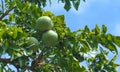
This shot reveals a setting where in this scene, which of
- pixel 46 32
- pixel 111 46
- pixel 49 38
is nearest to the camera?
pixel 49 38

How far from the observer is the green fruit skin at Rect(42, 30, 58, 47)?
18.9ft

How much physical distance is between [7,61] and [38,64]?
0.43m

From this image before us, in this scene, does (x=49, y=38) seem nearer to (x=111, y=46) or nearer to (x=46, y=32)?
(x=46, y=32)

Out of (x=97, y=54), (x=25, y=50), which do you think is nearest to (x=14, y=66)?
(x=25, y=50)

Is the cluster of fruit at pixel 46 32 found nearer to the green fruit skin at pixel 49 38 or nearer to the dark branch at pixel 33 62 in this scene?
the green fruit skin at pixel 49 38

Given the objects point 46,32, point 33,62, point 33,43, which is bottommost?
point 33,62

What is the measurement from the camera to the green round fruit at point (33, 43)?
5.78 m

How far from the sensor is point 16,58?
5.84 metres

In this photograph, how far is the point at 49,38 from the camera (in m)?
5.77

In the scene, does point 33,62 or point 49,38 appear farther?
point 33,62

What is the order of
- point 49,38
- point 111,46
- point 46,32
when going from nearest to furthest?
point 49,38
point 46,32
point 111,46

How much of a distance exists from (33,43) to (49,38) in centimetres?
22

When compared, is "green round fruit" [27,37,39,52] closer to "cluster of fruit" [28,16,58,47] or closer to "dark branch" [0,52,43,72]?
"cluster of fruit" [28,16,58,47]

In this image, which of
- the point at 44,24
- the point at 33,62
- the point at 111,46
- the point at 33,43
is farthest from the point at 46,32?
the point at 111,46
